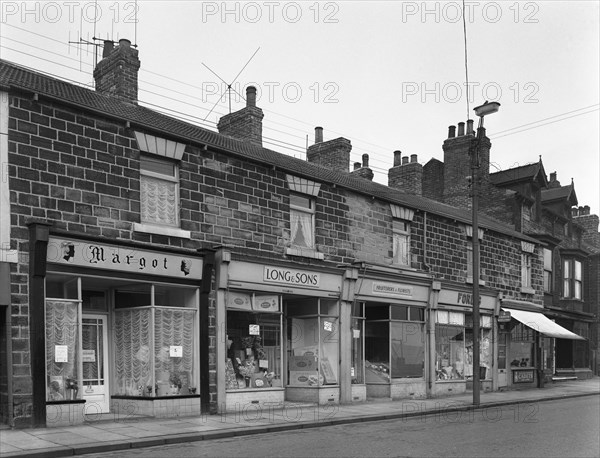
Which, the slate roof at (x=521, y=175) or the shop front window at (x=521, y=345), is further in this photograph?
the slate roof at (x=521, y=175)

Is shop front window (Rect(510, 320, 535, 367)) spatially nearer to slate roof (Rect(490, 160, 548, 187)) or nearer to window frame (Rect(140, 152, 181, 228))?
slate roof (Rect(490, 160, 548, 187))

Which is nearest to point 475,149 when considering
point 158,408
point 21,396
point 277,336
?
point 277,336

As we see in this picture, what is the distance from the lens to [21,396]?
41.1ft

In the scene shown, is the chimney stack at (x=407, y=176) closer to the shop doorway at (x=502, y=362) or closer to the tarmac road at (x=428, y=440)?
the shop doorway at (x=502, y=362)

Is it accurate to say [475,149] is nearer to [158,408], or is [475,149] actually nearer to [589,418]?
[589,418]

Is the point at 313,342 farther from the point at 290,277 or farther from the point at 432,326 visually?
the point at 432,326

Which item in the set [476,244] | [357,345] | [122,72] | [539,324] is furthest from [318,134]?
[539,324]

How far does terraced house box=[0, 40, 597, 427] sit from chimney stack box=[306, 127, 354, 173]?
4.17 metres

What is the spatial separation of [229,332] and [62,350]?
15.2 ft

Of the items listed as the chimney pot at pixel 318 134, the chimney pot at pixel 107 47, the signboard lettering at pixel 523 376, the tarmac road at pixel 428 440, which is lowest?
the signboard lettering at pixel 523 376

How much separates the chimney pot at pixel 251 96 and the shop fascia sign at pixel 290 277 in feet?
23.4

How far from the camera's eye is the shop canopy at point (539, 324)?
2641 cm

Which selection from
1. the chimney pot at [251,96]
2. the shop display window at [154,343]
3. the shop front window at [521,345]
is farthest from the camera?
the shop front window at [521,345]

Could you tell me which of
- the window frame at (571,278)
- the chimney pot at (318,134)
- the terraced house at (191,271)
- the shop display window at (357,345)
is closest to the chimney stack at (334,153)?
the chimney pot at (318,134)
